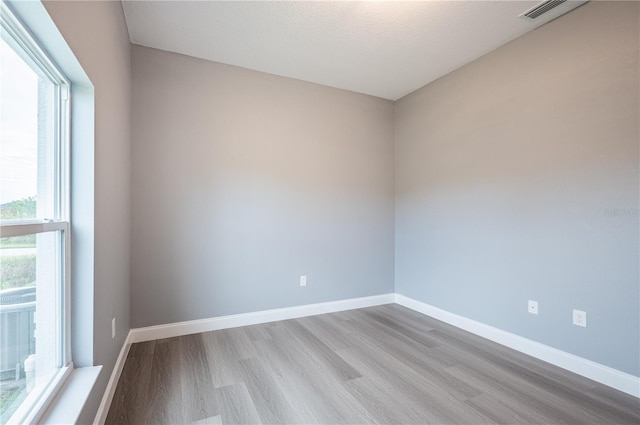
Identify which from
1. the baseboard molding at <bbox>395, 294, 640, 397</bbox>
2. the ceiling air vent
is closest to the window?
→ the ceiling air vent

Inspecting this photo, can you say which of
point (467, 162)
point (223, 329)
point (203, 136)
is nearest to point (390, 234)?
point (467, 162)

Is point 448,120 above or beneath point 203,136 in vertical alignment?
above

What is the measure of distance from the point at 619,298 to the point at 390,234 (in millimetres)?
2146

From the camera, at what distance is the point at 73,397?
1.15 metres

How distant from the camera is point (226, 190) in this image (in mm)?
2787

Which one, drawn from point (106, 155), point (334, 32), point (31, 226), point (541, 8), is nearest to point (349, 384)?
point (31, 226)

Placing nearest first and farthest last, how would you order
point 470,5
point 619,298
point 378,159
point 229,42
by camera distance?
point 619,298, point 470,5, point 229,42, point 378,159

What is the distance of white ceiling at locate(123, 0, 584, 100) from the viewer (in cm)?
204

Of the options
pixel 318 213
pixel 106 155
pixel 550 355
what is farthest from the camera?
pixel 318 213

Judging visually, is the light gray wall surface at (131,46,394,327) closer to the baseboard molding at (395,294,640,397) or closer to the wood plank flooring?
the wood plank flooring

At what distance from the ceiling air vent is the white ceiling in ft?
0.19

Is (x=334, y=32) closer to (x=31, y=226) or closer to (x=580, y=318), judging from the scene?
(x=31, y=226)

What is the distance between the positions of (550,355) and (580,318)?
1.27 feet

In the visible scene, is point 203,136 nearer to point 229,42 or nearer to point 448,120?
point 229,42
